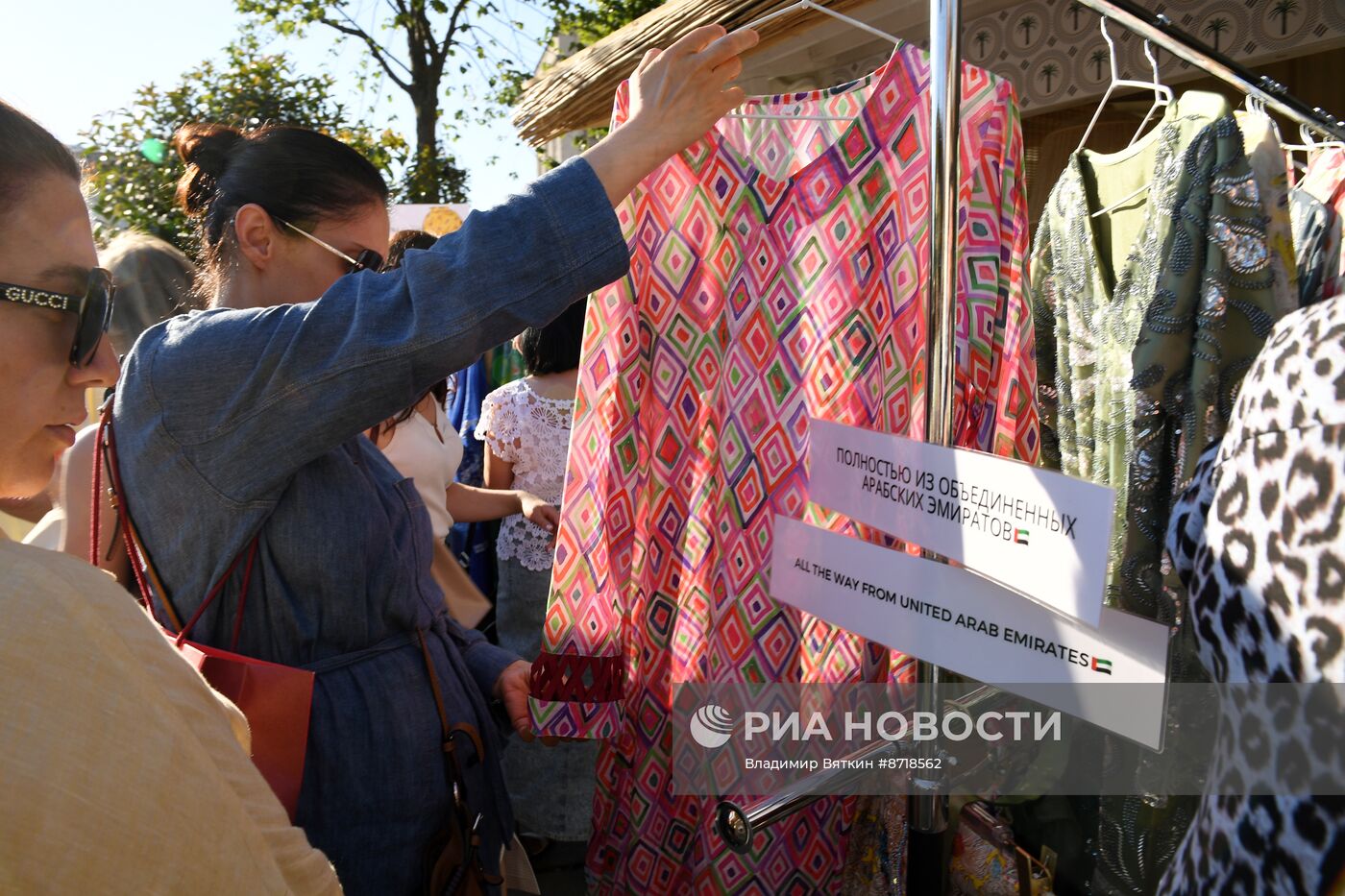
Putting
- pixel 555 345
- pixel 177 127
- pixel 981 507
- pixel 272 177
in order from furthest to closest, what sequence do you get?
pixel 177 127
pixel 555 345
pixel 272 177
pixel 981 507

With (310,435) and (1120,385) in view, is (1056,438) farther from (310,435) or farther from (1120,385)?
(310,435)

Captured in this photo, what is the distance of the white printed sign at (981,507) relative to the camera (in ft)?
3.32

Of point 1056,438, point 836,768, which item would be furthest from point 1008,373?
point 836,768

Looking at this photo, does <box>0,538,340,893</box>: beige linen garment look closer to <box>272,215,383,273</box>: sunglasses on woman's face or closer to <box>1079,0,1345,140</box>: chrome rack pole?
<box>272,215,383,273</box>: sunglasses on woman's face

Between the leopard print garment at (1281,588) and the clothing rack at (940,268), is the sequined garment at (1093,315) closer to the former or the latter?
the clothing rack at (940,268)

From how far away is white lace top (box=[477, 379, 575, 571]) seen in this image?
3.17m

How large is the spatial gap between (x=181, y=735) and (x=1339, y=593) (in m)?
0.84

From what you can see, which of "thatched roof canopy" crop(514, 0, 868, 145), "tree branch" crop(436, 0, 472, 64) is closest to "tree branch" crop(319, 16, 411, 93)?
"tree branch" crop(436, 0, 472, 64)

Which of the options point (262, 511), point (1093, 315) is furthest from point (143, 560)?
point (1093, 315)

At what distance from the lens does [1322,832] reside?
0.74 m

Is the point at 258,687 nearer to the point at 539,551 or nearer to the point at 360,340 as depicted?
the point at 360,340

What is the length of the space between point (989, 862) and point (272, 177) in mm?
1583

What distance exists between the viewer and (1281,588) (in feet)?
2.49

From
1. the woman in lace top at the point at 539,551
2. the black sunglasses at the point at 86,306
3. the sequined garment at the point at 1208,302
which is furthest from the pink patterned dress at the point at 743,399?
the woman in lace top at the point at 539,551
